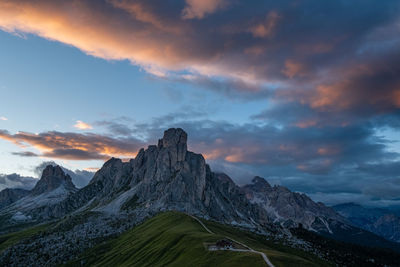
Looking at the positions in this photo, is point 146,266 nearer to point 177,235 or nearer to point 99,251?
point 177,235

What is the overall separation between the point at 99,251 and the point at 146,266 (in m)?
90.1

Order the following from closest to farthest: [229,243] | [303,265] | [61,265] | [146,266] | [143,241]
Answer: [303,265]
[229,243]
[146,266]
[143,241]
[61,265]

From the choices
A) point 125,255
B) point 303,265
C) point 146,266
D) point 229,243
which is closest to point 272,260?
point 303,265

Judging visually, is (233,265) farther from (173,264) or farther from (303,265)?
(173,264)

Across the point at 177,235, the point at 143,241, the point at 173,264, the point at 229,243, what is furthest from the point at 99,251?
the point at 229,243

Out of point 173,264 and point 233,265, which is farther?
point 173,264

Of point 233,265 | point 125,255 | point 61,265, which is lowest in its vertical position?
point 61,265

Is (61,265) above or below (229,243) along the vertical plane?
below

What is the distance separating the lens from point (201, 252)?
104500 millimetres

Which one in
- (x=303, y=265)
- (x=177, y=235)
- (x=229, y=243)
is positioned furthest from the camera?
(x=177, y=235)

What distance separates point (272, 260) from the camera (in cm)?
7912

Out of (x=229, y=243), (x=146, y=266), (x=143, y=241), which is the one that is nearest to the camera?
(x=229, y=243)

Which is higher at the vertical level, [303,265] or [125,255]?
[303,265]

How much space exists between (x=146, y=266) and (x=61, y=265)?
3905 inches
